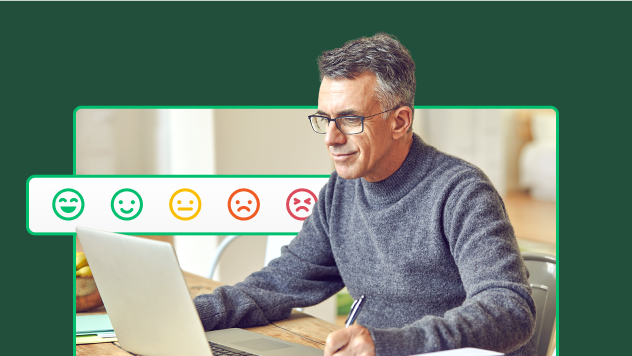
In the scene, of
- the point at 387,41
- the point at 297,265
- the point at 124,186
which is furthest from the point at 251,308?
the point at 124,186

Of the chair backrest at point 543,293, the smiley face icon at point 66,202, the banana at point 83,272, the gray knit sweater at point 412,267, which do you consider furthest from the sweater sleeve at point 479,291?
the smiley face icon at point 66,202

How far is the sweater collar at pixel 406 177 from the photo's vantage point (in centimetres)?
151

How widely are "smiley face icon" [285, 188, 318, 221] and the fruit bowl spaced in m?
0.71

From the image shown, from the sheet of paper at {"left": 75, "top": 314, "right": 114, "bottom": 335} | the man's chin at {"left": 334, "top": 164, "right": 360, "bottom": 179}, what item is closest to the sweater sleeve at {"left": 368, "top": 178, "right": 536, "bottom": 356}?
the man's chin at {"left": 334, "top": 164, "right": 360, "bottom": 179}

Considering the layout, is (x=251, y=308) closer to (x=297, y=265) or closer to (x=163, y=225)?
(x=297, y=265)

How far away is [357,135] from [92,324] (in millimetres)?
861

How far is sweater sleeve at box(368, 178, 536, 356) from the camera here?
1.05 metres

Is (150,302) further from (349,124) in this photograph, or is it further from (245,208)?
(245,208)

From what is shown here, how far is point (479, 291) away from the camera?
Result: 46.6 inches

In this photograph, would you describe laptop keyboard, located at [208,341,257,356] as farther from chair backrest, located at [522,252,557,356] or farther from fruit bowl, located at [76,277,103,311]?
chair backrest, located at [522,252,557,356]

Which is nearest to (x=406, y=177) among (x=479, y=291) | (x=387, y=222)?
(x=387, y=222)

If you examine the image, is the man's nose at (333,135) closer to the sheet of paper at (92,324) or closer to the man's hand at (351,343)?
the man's hand at (351,343)

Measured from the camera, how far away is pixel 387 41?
59.7 inches

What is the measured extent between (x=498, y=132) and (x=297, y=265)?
2.90m
